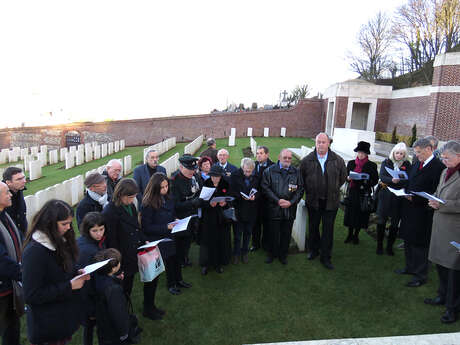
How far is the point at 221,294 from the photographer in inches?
169

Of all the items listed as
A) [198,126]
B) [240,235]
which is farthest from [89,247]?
[198,126]

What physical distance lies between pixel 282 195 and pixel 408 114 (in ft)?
70.5

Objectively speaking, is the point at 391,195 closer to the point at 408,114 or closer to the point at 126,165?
the point at 126,165

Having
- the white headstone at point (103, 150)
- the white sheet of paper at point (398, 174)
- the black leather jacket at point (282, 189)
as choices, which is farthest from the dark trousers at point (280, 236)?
the white headstone at point (103, 150)

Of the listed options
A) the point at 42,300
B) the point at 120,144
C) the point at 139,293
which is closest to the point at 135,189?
the point at 42,300

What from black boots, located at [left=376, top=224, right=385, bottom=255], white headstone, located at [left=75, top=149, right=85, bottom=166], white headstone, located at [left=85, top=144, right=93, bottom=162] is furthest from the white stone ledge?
white headstone, located at [left=85, top=144, right=93, bottom=162]

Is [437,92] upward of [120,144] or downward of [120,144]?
upward

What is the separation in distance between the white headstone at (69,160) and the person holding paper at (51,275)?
14.6 metres

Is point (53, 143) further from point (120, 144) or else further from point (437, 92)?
point (437, 92)

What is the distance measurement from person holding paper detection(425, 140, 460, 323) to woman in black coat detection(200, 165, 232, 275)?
2672mm

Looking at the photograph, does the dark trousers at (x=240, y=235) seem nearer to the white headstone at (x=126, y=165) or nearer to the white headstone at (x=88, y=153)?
the white headstone at (x=126, y=165)

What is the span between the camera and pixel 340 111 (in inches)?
974

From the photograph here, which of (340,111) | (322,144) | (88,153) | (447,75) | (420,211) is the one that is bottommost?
(88,153)

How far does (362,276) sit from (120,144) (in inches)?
857
